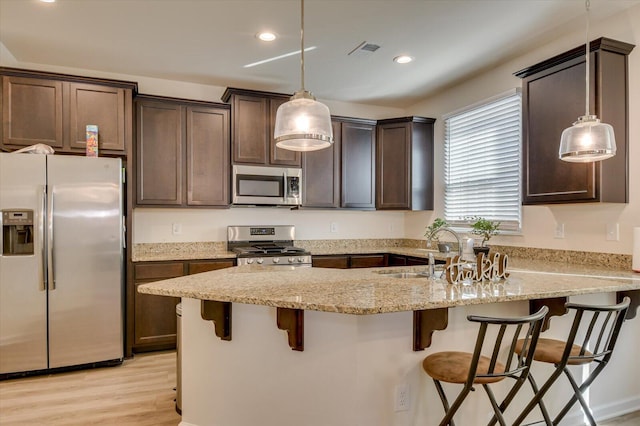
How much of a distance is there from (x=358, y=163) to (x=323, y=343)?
311cm

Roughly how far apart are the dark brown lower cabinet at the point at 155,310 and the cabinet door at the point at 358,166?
1.92 meters

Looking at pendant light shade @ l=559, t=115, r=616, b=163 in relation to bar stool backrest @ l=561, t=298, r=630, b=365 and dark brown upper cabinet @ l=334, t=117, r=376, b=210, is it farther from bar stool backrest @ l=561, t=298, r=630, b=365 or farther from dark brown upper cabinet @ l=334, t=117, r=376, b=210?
dark brown upper cabinet @ l=334, t=117, r=376, b=210

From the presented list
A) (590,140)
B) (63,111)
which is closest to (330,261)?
(590,140)

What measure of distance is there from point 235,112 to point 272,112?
396 mm

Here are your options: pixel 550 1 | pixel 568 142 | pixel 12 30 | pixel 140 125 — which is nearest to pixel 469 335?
pixel 568 142

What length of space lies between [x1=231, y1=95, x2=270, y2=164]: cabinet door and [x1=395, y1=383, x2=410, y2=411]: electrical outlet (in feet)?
9.32

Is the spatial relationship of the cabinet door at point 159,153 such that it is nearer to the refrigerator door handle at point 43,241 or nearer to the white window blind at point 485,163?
the refrigerator door handle at point 43,241

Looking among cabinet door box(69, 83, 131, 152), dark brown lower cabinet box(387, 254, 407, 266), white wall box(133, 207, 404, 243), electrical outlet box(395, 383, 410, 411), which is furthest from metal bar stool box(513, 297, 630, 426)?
cabinet door box(69, 83, 131, 152)

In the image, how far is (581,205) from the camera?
9.68 ft

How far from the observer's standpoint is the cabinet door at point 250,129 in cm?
402

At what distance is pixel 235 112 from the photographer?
4.00 metres

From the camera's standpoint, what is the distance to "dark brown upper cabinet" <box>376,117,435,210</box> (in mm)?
4559

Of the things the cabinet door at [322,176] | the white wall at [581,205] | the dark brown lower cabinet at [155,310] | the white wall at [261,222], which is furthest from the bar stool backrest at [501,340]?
the white wall at [261,222]

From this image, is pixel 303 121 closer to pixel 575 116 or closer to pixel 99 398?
pixel 575 116
